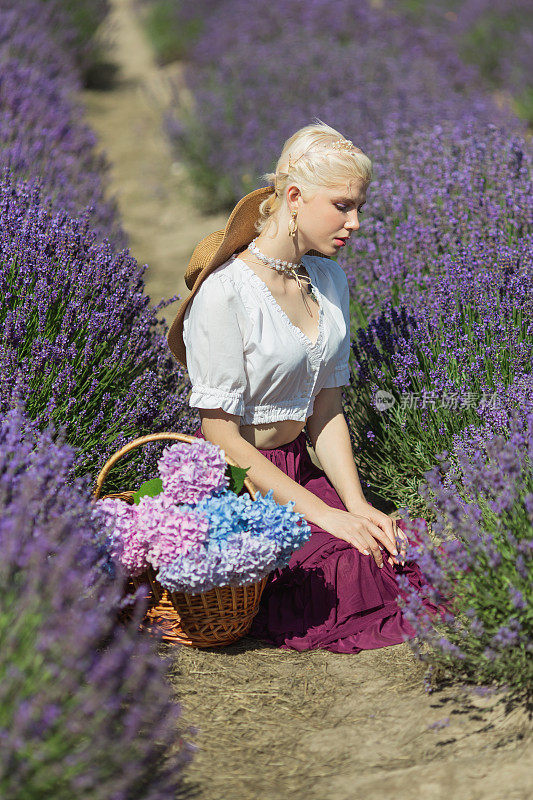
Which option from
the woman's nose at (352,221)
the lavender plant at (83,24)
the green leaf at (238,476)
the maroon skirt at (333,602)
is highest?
the lavender plant at (83,24)

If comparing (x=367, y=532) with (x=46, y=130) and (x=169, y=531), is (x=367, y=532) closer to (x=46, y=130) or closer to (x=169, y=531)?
(x=169, y=531)

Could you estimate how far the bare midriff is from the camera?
2.73 m

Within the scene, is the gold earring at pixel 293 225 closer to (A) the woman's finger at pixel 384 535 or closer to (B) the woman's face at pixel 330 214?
(B) the woman's face at pixel 330 214

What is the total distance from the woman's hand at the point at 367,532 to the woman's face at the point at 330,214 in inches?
32.0

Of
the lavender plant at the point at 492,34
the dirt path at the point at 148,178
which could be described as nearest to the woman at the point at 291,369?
the dirt path at the point at 148,178

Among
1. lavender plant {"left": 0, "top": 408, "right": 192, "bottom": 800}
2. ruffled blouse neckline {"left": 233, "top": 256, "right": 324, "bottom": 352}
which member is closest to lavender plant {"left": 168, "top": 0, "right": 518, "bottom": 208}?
ruffled blouse neckline {"left": 233, "top": 256, "right": 324, "bottom": 352}

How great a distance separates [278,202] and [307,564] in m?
1.11

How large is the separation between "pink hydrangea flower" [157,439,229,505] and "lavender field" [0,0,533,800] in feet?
0.83

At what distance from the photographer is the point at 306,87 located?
689 cm

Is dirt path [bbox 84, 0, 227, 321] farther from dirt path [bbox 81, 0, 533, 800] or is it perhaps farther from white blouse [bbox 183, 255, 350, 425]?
dirt path [bbox 81, 0, 533, 800]

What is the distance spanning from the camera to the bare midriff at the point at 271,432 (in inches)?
107

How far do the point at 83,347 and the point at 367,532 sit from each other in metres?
1.19

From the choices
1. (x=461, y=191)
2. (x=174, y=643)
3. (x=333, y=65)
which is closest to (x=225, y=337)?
(x=174, y=643)

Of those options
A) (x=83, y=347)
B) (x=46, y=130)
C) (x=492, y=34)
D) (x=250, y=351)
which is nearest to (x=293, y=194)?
(x=250, y=351)
